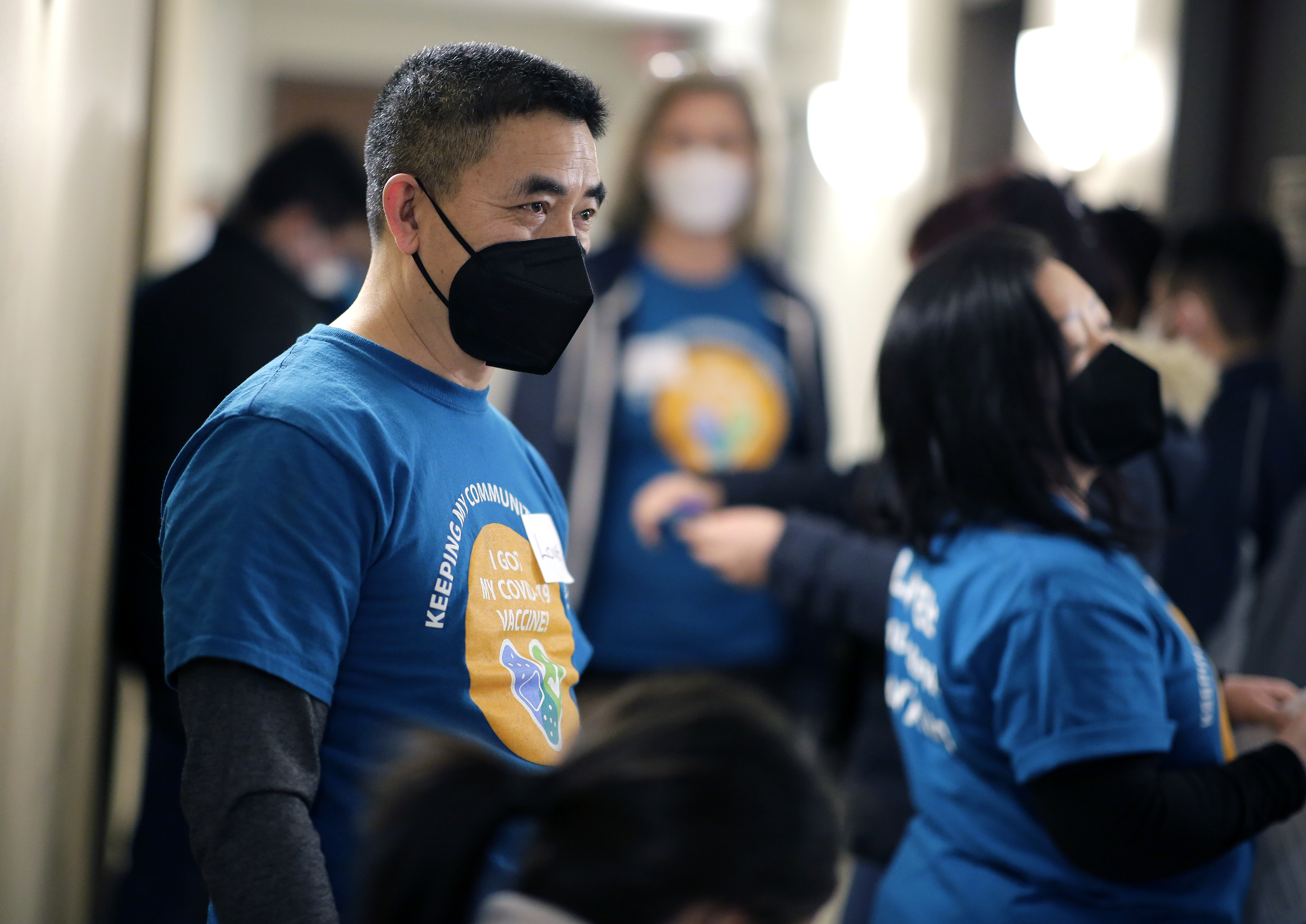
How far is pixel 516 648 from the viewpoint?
3.31 feet

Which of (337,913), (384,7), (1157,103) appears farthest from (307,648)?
(384,7)

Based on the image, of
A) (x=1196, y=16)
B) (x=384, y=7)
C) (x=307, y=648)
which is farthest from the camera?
(x=384, y=7)

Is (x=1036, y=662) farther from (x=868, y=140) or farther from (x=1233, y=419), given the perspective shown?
(x=868, y=140)

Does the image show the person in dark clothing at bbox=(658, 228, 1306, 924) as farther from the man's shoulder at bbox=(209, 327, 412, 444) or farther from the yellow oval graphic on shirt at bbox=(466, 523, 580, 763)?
the man's shoulder at bbox=(209, 327, 412, 444)

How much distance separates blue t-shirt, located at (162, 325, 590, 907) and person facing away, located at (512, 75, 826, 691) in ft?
3.82

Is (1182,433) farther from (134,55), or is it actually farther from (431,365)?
(134,55)

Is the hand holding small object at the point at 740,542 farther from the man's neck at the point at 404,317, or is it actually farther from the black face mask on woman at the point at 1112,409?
the man's neck at the point at 404,317

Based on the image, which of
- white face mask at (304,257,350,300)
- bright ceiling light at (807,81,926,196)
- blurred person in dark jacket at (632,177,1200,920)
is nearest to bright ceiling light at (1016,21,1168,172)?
bright ceiling light at (807,81,926,196)

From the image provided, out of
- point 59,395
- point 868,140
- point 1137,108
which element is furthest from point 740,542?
point 868,140

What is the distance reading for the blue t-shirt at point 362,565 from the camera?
0.85 m

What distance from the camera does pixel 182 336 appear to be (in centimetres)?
187

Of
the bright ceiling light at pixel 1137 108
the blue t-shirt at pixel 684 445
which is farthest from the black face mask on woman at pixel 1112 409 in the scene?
the bright ceiling light at pixel 1137 108

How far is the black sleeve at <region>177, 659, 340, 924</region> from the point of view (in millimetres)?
820

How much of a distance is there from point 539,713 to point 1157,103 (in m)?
2.85
